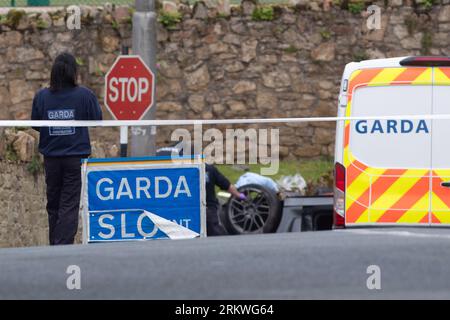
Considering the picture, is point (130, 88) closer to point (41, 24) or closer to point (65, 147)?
point (65, 147)

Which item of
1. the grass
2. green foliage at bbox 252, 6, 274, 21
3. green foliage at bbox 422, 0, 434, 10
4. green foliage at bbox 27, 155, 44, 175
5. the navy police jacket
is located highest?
green foliage at bbox 422, 0, 434, 10

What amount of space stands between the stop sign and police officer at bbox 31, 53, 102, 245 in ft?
8.29

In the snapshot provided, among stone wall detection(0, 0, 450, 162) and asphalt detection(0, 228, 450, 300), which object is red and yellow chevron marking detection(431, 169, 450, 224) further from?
stone wall detection(0, 0, 450, 162)

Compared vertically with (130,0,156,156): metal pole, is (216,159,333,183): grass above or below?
below

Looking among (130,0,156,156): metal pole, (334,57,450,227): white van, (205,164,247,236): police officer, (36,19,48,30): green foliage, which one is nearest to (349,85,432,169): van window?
(334,57,450,227): white van

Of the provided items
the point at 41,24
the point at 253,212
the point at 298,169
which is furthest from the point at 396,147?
the point at 41,24

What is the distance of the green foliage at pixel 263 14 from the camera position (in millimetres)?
16469

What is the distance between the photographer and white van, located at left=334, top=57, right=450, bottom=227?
9.59 meters

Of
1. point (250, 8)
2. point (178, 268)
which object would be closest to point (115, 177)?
point (178, 268)

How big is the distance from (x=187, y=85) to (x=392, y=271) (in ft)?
38.6

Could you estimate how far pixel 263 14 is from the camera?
16.5 meters

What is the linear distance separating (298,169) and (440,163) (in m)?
6.33

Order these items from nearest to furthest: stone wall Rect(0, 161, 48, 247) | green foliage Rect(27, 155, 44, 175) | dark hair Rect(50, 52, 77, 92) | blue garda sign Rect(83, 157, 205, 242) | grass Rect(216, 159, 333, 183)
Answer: blue garda sign Rect(83, 157, 205, 242)
dark hair Rect(50, 52, 77, 92)
stone wall Rect(0, 161, 48, 247)
green foliage Rect(27, 155, 44, 175)
grass Rect(216, 159, 333, 183)

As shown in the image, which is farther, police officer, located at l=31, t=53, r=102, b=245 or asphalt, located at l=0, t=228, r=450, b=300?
police officer, located at l=31, t=53, r=102, b=245
